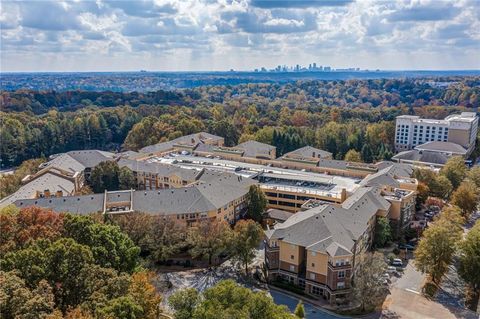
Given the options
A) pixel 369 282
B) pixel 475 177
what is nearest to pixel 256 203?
pixel 369 282

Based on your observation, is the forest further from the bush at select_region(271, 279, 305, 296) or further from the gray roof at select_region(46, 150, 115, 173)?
the bush at select_region(271, 279, 305, 296)

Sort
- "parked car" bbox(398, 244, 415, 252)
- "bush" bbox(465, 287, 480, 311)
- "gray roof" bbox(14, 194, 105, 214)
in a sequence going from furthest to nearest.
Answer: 1. "parked car" bbox(398, 244, 415, 252)
2. "gray roof" bbox(14, 194, 105, 214)
3. "bush" bbox(465, 287, 480, 311)

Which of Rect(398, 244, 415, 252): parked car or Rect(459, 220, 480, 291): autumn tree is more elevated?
Rect(459, 220, 480, 291): autumn tree

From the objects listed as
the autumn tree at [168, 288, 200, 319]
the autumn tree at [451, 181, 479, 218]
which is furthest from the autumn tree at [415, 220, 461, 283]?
the autumn tree at [168, 288, 200, 319]

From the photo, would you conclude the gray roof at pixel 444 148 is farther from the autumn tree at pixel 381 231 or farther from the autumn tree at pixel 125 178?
the autumn tree at pixel 125 178

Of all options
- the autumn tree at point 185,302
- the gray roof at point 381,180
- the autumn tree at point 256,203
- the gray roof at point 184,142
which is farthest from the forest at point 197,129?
the autumn tree at point 185,302
